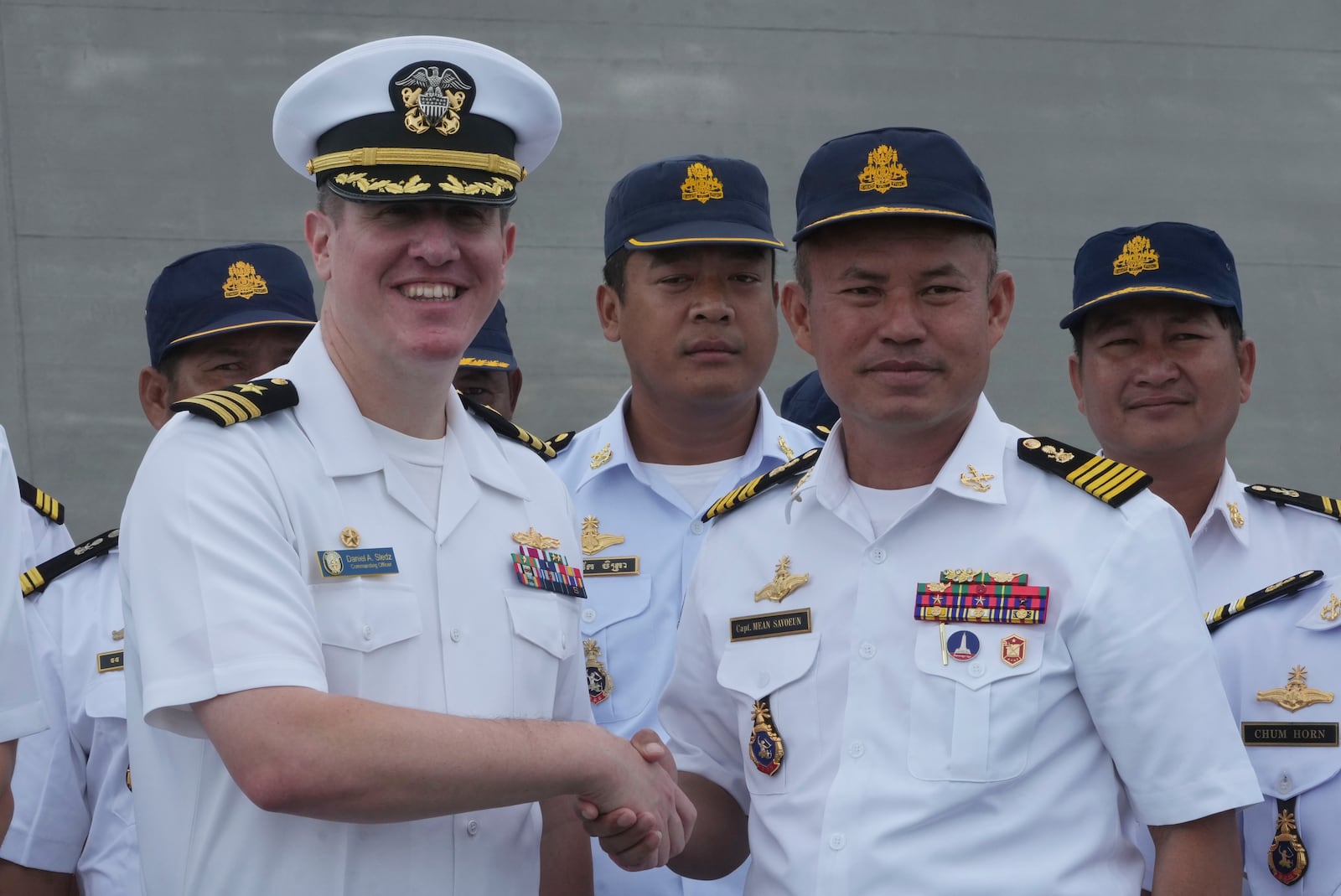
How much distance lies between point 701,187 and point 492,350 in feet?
3.36

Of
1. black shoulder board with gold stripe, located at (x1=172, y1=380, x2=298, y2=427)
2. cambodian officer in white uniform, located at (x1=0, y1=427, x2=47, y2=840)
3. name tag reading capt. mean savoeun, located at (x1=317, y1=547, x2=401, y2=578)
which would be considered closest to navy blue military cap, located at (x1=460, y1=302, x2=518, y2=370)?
black shoulder board with gold stripe, located at (x1=172, y1=380, x2=298, y2=427)

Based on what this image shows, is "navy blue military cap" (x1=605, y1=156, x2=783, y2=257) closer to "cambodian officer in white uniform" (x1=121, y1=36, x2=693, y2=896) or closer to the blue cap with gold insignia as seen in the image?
"cambodian officer in white uniform" (x1=121, y1=36, x2=693, y2=896)

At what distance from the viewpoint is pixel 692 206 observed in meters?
3.11

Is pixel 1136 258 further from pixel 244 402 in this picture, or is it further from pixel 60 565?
pixel 60 565

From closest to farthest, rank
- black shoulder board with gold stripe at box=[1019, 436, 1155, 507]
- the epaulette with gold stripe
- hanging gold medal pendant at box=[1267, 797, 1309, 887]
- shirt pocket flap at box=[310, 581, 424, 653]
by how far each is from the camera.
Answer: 1. shirt pocket flap at box=[310, 581, 424, 653]
2. black shoulder board with gold stripe at box=[1019, 436, 1155, 507]
3. hanging gold medal pendant at box=[1267, 797, 1309, 887]
4. the epaulette with gold stripe

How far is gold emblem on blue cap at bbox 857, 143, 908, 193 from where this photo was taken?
2.09 m

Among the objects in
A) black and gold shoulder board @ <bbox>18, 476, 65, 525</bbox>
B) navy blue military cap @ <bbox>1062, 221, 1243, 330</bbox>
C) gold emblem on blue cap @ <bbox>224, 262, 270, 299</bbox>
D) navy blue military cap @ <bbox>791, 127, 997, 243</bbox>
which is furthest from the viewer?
black and gold shoulder board @ <bbox>18, 476, 65, 525</bbox>

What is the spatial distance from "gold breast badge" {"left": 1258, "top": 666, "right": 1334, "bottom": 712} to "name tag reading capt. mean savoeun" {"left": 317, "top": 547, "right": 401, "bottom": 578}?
1.63 meters

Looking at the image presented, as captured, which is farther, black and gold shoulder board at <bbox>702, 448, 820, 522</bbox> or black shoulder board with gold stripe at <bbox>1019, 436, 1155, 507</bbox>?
black and gold shoulder board at <bbox>702, 448, 820, 522</bbox>

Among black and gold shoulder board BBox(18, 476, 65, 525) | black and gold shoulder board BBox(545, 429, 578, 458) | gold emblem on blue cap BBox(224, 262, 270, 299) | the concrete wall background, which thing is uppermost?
the concrete wall background

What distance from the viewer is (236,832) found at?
1783mm

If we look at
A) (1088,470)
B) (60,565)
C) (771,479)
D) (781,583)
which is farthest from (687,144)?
(1088,470)

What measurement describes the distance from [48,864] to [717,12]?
386cm

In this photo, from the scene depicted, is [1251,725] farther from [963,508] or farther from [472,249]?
[472,249]
